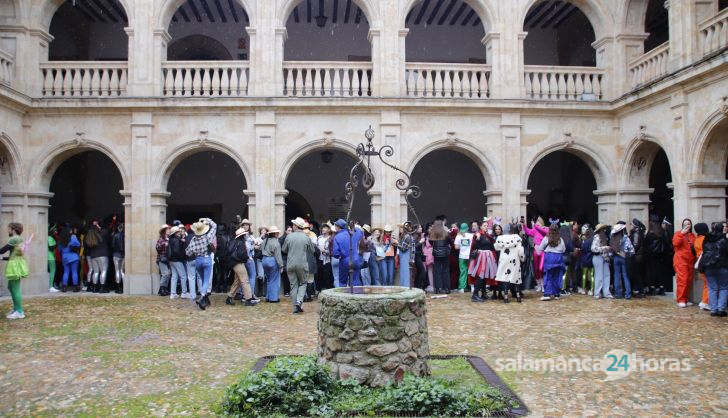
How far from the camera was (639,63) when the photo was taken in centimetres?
1416

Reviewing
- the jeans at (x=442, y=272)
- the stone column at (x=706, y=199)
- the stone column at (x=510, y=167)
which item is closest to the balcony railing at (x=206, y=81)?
the jeans at (x=442, y=272)

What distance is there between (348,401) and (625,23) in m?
13.2

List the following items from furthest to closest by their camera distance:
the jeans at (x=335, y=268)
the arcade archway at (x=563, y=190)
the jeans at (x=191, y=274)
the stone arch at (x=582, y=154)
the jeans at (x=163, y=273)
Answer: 1. the arcade archway at (x=563, y=190)
2. the stone arch at (x=582, y=154)
3. the jeans at (x=163, y=273)
4. the jeans at (x=335, y=268)
5. the jeans at (x=191, y=274)

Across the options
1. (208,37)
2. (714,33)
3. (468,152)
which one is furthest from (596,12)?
(208,37)

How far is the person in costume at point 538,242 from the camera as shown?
12.9m

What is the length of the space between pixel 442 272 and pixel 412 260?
1152mm

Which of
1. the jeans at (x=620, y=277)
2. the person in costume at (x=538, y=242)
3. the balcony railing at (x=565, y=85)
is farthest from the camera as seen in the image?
the balcony railing at (x=565, y=85)

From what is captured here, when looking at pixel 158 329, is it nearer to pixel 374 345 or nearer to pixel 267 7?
pixel 374 345

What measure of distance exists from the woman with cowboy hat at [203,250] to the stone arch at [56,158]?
4.08 meters

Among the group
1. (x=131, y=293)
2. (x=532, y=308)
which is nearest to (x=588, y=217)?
(x=532, y=308)

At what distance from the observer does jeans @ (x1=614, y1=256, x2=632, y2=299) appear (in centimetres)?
1219

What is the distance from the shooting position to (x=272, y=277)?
39.1 feet

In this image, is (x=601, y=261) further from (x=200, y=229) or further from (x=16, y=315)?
(x=16, y=315)

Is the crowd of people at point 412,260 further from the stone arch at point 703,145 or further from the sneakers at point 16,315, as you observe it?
the stone arch at point 703,145
